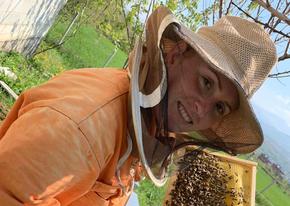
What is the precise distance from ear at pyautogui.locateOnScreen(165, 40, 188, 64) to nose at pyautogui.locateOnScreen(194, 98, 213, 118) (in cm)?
20

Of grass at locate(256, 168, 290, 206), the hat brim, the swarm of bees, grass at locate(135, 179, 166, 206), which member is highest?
the hat brim

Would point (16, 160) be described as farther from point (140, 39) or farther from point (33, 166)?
point (140, 39)

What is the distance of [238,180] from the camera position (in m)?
5.33

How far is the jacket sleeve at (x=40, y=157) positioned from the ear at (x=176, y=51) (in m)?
0.56

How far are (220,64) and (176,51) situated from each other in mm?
199

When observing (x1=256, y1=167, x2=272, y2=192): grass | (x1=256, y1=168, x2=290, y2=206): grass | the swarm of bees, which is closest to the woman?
the swarm of bees

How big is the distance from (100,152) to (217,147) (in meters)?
0.91

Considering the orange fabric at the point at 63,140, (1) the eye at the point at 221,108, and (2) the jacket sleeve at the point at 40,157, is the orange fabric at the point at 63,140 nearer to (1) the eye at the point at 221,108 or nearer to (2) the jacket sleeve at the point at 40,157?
(2) the jacket sleeve at the point at 40,157

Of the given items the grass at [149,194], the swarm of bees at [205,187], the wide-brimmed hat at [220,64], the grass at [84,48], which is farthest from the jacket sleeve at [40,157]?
the grass at [84,48]

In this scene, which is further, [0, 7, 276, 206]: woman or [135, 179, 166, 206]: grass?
[135, 179, 166, 206]: grass

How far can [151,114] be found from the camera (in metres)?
1.50

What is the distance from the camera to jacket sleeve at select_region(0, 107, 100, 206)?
107cm

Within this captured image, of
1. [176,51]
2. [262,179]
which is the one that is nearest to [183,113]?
[176,51]

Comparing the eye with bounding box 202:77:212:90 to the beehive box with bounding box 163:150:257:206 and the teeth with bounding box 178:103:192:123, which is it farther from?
the beehive box with bounding box 163:150:257:206
